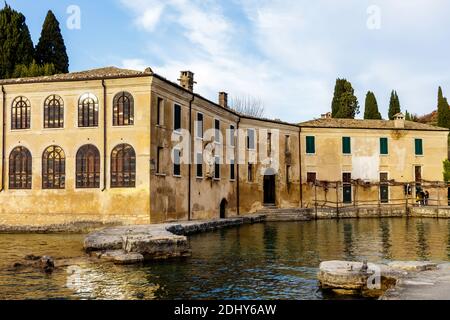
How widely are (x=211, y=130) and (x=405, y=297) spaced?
23.2 metres

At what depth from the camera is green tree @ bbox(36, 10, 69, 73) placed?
43.7 meters

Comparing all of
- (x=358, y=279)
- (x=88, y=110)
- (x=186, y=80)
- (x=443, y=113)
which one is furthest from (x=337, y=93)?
(x=358, y=279)

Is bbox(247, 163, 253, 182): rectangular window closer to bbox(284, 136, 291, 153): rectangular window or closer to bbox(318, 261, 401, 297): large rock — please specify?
bbox(284, 136, 291, 153): rectangular window

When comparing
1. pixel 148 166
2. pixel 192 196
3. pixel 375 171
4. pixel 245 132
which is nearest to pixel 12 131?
pixel 148 166

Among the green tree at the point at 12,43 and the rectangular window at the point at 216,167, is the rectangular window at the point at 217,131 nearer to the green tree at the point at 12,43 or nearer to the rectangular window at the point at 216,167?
the rectangular window at the point at 216,167

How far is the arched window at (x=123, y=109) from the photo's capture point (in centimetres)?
2355

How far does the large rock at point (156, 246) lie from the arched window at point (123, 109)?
29.7 ft

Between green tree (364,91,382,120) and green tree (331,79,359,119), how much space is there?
1.43 meters

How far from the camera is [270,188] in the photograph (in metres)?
38.3

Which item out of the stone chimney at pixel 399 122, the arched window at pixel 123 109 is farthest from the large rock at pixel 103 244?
the stone chimney at pixel 399 122

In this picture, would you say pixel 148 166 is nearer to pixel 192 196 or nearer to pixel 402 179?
pixel 192 196

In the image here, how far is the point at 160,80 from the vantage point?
24.1 meters

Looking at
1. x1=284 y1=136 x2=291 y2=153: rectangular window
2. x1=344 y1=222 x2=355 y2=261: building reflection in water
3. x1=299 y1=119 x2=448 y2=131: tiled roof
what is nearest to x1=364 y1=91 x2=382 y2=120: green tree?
x1=299 y1=119 x2=448 y2=131: tiled roof

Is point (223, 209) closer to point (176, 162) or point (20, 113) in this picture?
point (176, 162)
